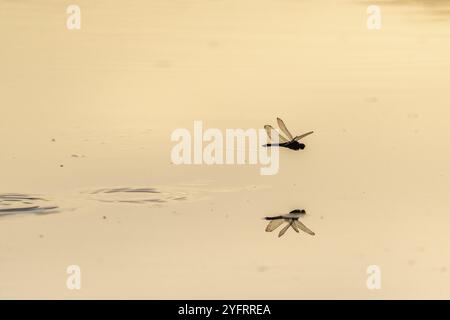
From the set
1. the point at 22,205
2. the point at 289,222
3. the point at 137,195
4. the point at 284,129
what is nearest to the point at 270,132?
the point at 284,129

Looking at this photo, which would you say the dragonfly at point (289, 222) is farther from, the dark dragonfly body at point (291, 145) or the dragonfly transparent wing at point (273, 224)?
the dark dragonfly body at point (291, 145)

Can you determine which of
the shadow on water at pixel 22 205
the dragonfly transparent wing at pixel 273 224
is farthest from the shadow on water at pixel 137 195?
the dragonfly transparent wing at pixel 273 224

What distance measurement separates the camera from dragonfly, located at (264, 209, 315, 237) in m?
2.17

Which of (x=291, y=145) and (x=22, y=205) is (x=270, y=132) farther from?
(x=22, y=205)

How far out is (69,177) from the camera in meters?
2.18

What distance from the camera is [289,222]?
85.6 inches

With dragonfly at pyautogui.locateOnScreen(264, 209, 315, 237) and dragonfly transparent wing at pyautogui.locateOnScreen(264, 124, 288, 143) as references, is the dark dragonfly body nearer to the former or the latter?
dragonfly transparent wing at pyautogui.locateOnScreen(264, 124, 288, 143)

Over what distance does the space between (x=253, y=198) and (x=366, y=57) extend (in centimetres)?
58

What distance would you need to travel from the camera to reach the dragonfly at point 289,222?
7.13ft

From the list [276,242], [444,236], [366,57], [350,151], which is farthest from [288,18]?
[444,236]

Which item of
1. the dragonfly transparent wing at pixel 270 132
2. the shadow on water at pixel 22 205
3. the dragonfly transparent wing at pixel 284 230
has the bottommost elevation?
the dragonfly transparent wing at pixel 284 230

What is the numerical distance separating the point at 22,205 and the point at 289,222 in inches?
33.3

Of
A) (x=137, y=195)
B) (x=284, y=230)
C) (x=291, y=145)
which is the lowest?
(x=284, y=230)

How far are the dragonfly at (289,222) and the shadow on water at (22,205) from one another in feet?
2.25
